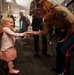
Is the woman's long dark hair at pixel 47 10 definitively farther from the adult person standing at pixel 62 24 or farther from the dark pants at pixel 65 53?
the dark pants at pixel 65 53

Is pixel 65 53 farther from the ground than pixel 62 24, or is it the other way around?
pixel 62 24

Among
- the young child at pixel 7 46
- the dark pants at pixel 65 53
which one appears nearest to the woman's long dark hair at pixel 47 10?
the dark pants at pixel 65 53

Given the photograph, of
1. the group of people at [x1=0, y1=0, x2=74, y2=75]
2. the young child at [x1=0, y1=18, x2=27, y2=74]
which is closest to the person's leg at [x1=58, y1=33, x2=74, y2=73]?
the group of people at [x1=0, y1=0, x2=74, y2=75]

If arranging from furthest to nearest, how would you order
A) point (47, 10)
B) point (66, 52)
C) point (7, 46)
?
point (7, 46) → point (47, 10) → point (66, 52)

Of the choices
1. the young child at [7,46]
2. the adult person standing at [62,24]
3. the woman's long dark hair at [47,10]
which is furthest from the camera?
the young child at [7,46]

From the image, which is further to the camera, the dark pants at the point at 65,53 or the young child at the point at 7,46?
the young child at the point at 7,46

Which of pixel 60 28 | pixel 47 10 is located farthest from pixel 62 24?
pixel 47 10

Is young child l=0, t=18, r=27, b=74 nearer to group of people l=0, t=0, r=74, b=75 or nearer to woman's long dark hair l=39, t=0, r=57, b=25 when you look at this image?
group of people l=0, t=0, r=74, b=75

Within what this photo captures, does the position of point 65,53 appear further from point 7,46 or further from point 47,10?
point 7,46

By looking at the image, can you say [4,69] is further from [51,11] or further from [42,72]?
[51,11]

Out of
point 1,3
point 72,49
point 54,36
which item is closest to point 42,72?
point 72,49

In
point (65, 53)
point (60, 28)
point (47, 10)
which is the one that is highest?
point (47, 10)

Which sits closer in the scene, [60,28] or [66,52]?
[66,52]

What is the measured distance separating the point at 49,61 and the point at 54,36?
3383 mm
